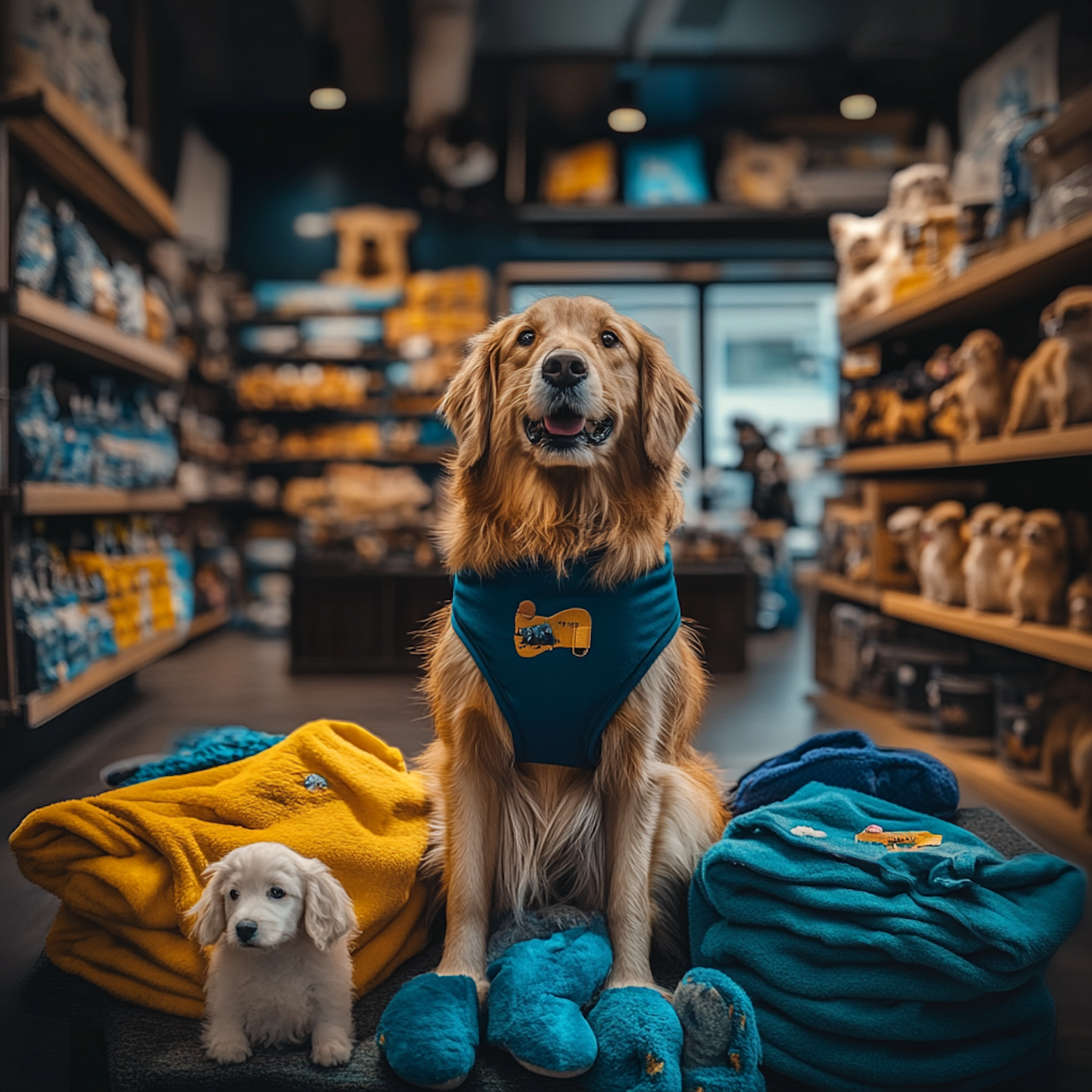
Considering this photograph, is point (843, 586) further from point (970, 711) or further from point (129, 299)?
point (129, 299)

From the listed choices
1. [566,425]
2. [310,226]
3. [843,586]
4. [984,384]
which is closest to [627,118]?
[310,226]

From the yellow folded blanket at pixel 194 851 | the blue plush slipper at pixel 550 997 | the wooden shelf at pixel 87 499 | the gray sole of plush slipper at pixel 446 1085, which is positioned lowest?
the gray sole of plush slipper at pixel 446 1085

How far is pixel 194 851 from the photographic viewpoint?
4.12 ft

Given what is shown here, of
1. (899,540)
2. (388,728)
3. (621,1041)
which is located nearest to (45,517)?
(388,728)

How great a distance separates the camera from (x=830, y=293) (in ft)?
24.0

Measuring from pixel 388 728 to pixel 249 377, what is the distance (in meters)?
4.93

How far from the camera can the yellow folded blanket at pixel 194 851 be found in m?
1.22

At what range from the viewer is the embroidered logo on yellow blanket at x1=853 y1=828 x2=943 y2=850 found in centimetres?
133

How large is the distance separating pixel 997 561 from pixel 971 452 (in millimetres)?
329

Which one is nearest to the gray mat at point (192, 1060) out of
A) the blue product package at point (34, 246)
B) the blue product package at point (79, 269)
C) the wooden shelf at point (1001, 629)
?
the wooden shelf at point (1001, 629)

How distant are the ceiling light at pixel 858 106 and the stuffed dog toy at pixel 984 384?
417 cm

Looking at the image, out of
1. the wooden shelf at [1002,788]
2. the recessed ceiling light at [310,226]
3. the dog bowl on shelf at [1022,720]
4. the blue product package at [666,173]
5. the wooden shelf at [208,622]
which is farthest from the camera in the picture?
the recessed ceiling light at [310,226]

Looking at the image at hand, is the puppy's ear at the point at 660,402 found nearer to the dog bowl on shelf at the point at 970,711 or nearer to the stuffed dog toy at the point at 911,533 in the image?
the dog bowl on shelf at the point at 970,711

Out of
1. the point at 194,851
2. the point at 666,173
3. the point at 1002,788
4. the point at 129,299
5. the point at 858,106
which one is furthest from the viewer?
the point at 666,173
